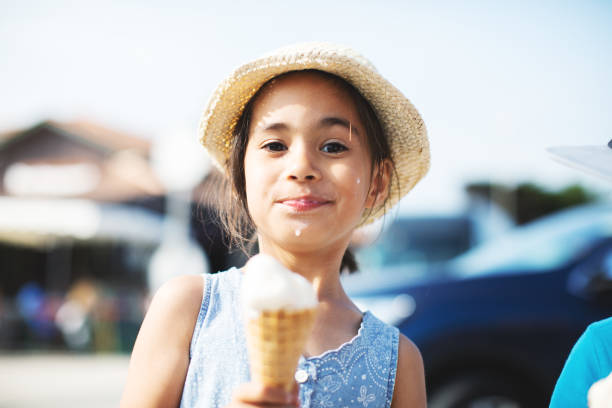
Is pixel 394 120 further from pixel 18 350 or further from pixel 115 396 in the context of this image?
pixel 18 350

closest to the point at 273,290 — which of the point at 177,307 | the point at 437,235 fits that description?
the point at 177,307

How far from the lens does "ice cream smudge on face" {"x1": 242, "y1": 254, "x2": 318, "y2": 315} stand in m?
1.11

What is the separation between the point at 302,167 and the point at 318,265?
1.15 feet

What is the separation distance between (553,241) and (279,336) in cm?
394

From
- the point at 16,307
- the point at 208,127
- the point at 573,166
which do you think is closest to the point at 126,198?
the point at 16,307

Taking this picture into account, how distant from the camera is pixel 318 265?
1695mm

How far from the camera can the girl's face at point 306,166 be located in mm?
Answer: 1521

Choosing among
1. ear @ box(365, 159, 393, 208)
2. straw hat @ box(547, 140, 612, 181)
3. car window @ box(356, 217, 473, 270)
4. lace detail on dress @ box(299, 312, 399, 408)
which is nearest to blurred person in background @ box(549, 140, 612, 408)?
straw hat @ box(547, 140, 612, 181)

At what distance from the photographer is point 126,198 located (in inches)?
546

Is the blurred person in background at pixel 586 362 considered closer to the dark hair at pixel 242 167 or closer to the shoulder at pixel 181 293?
the dark hair at pixel 242 167

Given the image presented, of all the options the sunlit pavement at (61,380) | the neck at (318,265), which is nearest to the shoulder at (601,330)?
the neck at (318,265)

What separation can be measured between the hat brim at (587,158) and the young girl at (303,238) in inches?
20.7

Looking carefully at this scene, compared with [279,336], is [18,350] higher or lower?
lower

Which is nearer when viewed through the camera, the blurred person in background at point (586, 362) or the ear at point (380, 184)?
the blurred person in background at point (586, 362)
